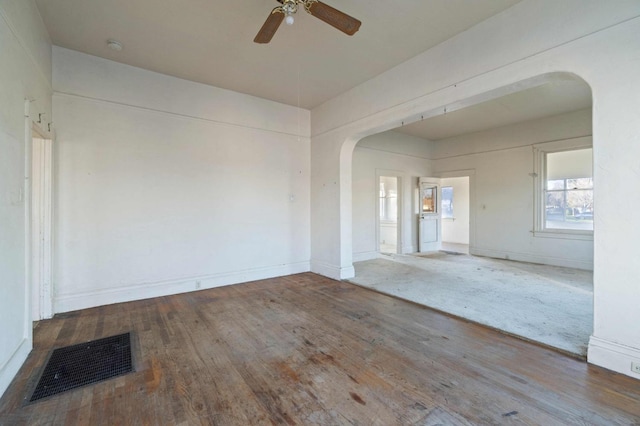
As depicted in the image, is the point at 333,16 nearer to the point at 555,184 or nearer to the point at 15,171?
the point at 15,171

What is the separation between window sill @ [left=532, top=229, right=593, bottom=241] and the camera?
5.57 m

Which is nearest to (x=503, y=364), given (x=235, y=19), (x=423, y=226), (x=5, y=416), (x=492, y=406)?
(x=492, y=406)

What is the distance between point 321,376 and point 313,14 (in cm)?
281

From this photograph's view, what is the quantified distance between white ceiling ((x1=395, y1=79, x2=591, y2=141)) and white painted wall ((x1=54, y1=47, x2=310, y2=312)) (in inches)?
132

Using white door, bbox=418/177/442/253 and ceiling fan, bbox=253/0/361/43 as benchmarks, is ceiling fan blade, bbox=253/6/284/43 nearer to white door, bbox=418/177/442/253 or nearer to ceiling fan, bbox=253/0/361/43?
ceiling fan, bbox=253/0/361/43

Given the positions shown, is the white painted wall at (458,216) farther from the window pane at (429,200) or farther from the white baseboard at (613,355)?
the white baseboard at (613,355)

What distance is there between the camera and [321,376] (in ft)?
7.11

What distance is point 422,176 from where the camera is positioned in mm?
8070

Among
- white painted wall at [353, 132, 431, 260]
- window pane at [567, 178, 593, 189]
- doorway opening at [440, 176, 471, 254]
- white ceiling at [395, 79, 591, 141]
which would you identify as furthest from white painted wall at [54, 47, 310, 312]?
doorway opening at [440, 176, 471, 254]

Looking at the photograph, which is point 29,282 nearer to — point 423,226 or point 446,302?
point 446,302

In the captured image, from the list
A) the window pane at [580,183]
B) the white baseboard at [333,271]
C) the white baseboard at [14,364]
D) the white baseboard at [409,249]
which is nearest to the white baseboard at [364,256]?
the white baseboard at [409,249]

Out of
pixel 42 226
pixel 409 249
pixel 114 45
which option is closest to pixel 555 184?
pixel 409 249

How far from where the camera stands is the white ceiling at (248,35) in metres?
2.79

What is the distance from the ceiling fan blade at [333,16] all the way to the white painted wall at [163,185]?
9.37 feet
